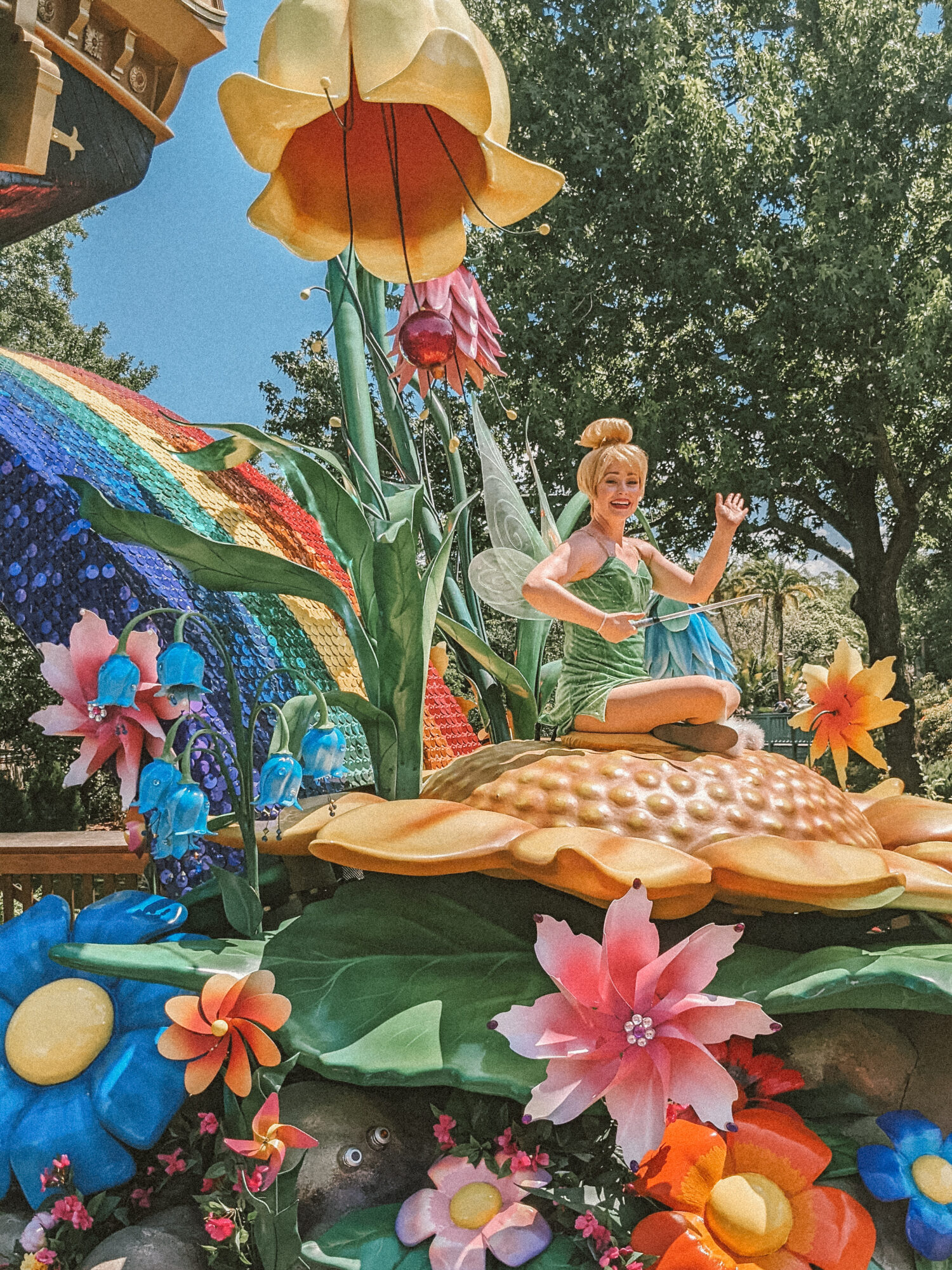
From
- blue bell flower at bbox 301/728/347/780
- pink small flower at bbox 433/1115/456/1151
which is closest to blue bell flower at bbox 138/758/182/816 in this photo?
blue bell flower at bbox 301/728/347/780

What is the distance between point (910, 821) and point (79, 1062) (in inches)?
78.4

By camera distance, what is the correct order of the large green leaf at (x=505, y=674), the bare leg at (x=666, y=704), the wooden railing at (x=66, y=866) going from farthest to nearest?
→ the wooden railing at (x=66, y=866) < the large green leaf at (x=505, y=674) < the bare leg at (x=666, y=704)

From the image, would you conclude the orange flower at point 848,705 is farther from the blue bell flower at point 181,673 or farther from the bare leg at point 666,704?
the blue bell flower at point 181,673

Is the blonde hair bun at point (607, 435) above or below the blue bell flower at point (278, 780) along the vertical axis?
above

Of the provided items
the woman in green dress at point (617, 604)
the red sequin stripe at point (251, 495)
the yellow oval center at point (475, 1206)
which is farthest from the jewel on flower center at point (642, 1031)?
the red sequin stripe at point (251, 495)

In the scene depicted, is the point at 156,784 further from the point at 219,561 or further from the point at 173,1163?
the point at 173,1163

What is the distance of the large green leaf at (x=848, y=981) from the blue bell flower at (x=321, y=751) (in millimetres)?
830

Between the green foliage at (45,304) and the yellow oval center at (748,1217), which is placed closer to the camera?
the yellow oval center at (748,1217)

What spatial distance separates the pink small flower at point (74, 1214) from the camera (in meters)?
1.88

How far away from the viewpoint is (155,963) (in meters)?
1.86

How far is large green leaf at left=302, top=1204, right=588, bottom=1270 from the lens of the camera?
1.76 metres

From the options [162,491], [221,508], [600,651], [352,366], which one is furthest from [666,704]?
[221,508]

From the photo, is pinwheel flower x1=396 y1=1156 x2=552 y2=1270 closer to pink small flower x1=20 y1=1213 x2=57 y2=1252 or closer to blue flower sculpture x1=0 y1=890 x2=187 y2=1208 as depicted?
blue flower sculpture x1=0 y1=890 x2=187 y2=1208

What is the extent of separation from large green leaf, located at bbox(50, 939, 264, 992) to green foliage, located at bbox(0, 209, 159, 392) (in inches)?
503
